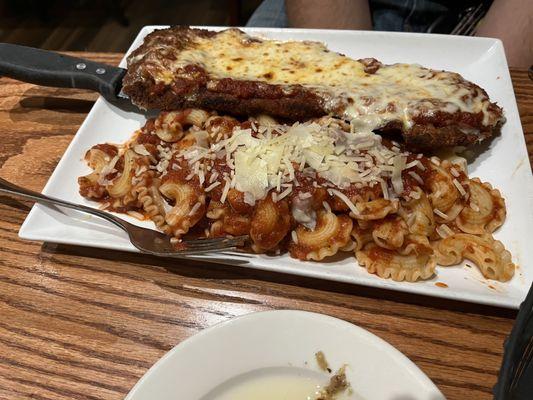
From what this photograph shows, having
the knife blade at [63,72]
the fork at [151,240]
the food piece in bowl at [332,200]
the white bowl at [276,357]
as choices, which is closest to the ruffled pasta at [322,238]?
the food piece in bowl at [332,200]

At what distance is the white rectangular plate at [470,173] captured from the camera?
143 cm

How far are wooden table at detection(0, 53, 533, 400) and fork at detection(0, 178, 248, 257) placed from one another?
9 cm

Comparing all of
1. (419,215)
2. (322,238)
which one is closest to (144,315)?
(322,238)

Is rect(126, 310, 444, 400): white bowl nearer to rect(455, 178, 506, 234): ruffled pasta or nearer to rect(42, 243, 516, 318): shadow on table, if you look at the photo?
rect(42, 243, 516, 318): shadow on table

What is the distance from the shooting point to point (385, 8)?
281 cm

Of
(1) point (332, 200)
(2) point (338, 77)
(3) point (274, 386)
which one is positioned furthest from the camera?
(2) point (338, 77)

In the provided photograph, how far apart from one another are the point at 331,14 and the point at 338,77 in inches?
38.3

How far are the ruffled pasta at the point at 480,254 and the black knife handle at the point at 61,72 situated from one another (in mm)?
1461

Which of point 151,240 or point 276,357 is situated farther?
point 151,240

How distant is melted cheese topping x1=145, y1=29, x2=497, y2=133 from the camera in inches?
67.9

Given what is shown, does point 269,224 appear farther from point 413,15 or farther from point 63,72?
point 413,15

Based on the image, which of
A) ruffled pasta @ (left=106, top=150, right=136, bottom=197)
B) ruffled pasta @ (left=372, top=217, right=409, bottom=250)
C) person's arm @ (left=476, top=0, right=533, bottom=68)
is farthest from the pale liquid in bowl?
person's arm @ (left=476, top=0, right=533, bottom=68)

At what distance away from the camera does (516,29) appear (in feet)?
7.83

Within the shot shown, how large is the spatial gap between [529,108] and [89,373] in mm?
1904
